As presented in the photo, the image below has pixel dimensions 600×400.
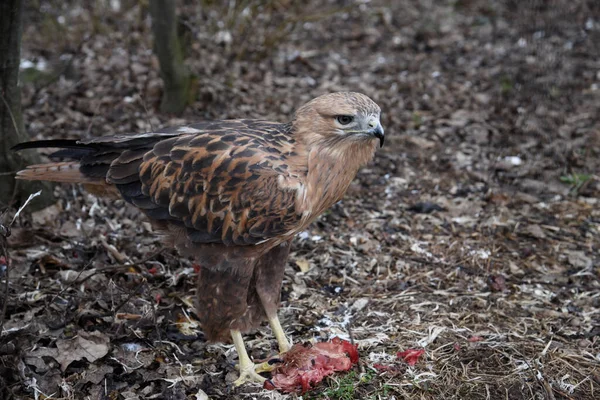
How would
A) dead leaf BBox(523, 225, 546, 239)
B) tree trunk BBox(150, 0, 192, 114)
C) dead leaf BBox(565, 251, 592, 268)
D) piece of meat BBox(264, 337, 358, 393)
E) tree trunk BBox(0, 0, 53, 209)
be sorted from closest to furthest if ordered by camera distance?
piece of meat BBox(264, 337, 358, 393), tree trunk BBox(0, 0, 53, 209), dead leaf BBox(565, 251, 592, 268), dead leaf BBox(523, 225, 546, 239), tree trunk BBox(150, 0, 192, 114)

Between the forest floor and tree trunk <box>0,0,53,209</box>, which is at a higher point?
tree trunk <box>0,0,53,209</box>

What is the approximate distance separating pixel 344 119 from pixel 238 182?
27.6 inches

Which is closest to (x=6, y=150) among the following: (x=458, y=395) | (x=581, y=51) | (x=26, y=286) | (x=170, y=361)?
(x=26, y=286)

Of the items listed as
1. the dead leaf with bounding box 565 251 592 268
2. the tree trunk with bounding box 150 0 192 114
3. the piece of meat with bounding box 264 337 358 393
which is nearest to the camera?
the piece of meat with bounding box 264 337 358 393

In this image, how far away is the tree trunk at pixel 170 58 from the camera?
21.0 feet

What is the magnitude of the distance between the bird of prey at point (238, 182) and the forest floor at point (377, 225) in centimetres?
40

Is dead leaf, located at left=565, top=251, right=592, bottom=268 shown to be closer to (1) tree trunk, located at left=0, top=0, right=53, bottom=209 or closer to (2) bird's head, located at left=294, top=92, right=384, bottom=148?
(2) bird's head, located at left=294, top=92, right=384, bottom=148

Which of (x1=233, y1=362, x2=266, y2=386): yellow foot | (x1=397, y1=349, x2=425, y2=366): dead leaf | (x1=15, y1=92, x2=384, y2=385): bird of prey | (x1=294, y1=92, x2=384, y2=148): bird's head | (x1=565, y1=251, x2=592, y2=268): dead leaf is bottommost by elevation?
(x1=565, y1=251, x2=592, y2=268): dead leaf

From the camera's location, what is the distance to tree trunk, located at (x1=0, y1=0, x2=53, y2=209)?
4.64m

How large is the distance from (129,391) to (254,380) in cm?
74

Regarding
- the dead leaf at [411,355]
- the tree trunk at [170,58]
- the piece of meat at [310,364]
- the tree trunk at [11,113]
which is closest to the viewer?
the piece of meat at [310,364]

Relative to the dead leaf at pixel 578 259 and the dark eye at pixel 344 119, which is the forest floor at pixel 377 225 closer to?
the dead leaf at pixel 578 259

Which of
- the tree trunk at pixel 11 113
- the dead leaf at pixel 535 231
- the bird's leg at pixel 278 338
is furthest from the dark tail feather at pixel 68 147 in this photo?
the dead leaf at pixel 535 231

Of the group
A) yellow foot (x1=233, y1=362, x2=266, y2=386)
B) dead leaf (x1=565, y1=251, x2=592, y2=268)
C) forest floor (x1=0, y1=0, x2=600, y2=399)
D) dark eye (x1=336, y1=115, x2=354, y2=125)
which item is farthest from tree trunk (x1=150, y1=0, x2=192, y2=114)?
dead leaf (x1=565, y1=251, x2=592, y2=268)
